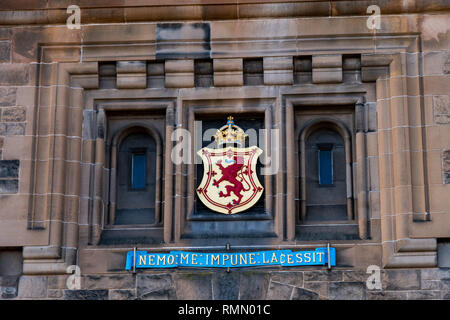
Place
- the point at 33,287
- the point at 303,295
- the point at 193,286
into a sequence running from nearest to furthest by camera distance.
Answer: the point at 303,295
the point at 193,286
the point at 33,287

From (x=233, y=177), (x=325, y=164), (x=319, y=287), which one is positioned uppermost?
A: (x=325, y=164)

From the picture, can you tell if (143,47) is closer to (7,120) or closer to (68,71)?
(68,71)

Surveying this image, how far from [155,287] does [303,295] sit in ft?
6.98

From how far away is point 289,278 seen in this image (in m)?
15.5

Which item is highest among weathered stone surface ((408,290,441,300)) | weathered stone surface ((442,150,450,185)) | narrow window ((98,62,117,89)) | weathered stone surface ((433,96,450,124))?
narrow window ((98,62,117,89))

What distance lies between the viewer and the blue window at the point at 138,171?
651 inches

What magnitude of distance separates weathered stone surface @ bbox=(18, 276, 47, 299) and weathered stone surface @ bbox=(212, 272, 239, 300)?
8.09 feet

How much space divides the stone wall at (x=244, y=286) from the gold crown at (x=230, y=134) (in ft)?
6.86

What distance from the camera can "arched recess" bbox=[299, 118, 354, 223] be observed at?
1616 cm

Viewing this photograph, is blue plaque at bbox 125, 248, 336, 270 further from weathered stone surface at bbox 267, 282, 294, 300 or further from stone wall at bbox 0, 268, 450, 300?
weathered stone surface at bbox 267, 282, 294, 300

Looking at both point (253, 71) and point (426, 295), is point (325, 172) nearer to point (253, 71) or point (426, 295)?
point (253, 71)

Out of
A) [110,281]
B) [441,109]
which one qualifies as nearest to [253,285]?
[110,281]

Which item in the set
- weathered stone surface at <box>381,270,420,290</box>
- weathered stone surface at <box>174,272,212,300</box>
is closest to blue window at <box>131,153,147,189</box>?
weathered stone surface at <box>174,272,212,300</box>

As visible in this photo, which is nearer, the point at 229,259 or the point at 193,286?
the point at 193,286
